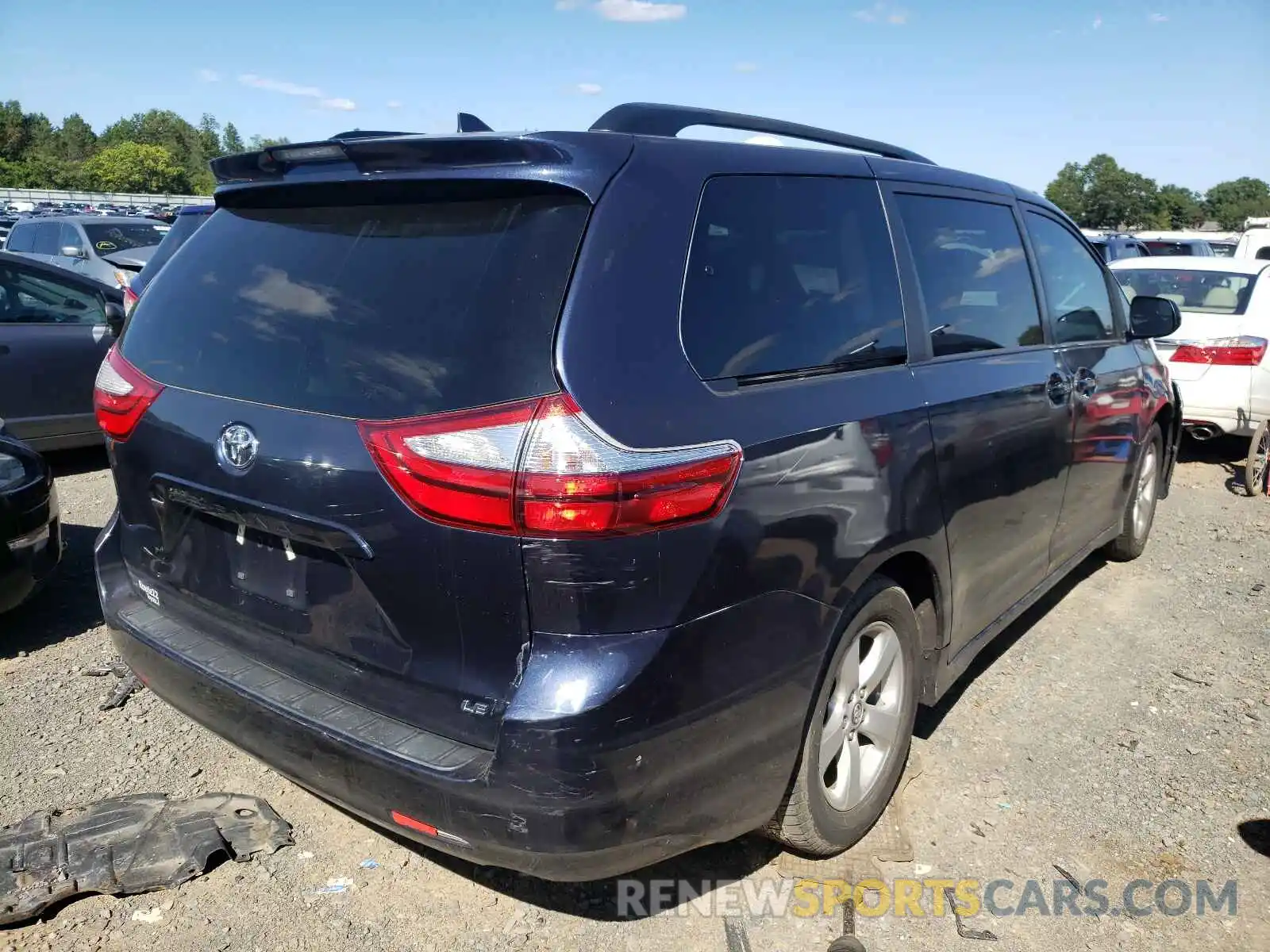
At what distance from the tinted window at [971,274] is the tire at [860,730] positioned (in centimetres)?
88

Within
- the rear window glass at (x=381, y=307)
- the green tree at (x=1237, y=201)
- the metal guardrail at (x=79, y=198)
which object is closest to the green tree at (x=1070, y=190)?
the green tree at (x=1237, y=201)

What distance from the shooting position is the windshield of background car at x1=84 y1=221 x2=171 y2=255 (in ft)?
44.4

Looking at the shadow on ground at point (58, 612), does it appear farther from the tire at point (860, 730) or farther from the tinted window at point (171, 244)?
the tire at point (860, 730)

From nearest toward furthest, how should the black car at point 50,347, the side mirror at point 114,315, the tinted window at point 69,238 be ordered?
the side mirror at point 114,315 → the black car at point 50,347 → the tinted window at point 69,238

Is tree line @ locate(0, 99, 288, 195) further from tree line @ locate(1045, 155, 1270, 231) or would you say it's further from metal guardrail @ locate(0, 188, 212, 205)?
tree line @ locate(1045, 155, 1270, 231)

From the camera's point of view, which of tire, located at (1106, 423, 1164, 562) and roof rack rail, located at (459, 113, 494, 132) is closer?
roof rack rail, located at (459, 113, 494, 132)

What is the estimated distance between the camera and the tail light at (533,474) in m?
1.91

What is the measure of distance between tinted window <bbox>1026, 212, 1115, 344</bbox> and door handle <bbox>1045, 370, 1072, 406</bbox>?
0.69ft

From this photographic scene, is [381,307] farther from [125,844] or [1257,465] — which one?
[1257,465]

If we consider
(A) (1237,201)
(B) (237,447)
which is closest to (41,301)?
(B) (237,447)

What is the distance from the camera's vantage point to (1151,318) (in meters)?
4.80

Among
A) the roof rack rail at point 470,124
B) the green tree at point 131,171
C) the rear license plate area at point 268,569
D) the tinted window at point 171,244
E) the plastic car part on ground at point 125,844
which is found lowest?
the plastic car part on ground at point 125,844

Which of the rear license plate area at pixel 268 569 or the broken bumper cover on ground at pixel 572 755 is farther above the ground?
the rear license plate area at pixel 268 569

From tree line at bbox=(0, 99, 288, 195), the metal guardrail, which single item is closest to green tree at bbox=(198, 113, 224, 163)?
tree line at bbox=(0, 99, 288, 195)
